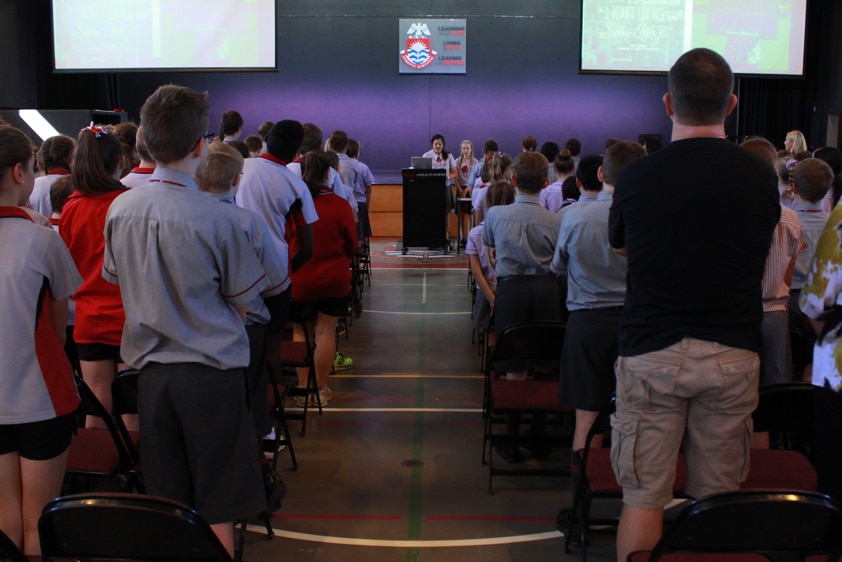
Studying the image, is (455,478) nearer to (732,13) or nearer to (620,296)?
(620,296)

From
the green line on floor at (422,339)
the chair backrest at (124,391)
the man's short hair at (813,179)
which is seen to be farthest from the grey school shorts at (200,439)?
the green line on floor at (422,339)

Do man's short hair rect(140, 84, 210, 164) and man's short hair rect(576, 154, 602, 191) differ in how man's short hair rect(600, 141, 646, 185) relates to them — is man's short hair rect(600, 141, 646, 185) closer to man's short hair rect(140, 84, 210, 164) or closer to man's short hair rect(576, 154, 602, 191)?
man's short hair rect(576, 154, 602, 191)

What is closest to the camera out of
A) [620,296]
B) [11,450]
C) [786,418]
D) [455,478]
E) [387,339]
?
Result: [11,450]

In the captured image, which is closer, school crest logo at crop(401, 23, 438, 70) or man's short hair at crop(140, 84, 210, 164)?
man's short hair at crop(140, 84, 210, 164)

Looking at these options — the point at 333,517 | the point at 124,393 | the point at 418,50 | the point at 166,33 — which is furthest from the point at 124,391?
the point at 418,50

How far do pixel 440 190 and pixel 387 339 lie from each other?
13.1 ft

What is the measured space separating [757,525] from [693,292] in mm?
544

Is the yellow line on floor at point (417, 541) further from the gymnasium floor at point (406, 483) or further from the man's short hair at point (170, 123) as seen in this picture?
the man's short hair at point (170, 123)

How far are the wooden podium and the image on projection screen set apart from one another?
2369 mm

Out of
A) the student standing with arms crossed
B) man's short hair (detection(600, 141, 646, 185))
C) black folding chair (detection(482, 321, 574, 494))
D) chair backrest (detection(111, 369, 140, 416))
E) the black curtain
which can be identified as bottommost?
black folding chair (detection(482, 321, 574, 494))

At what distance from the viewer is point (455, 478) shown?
3.86 m

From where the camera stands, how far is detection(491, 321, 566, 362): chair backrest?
12.0 ft

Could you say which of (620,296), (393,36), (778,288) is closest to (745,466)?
(620,296)

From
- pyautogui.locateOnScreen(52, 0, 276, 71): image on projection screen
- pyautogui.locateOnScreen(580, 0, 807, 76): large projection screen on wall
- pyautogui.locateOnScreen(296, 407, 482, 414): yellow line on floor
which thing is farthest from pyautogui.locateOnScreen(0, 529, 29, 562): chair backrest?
pyautogui.locateOnScreen(580, 0, 807, 76): large projection screen on wall
